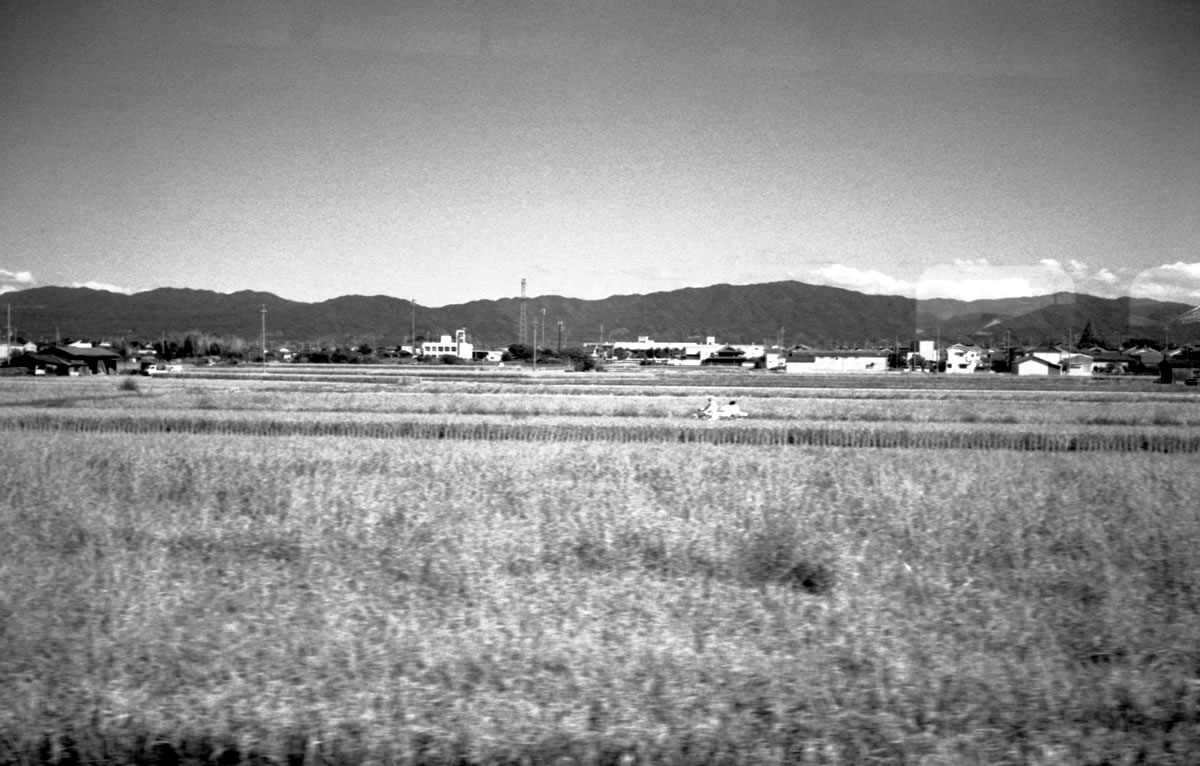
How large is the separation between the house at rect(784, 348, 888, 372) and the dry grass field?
88.5 metres

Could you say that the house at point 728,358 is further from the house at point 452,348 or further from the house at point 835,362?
the house at point 452,348

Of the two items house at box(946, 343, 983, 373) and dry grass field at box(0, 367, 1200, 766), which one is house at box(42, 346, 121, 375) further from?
house at box(946, 343, 983, 373)

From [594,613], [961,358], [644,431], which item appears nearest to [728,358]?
[961,358]

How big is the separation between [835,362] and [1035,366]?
2722 cm

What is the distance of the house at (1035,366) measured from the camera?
256 feet

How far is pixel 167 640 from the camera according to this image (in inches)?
233

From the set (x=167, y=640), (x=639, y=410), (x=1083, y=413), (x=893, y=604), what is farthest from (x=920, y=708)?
(x=1083, y=413)

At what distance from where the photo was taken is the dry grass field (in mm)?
4527

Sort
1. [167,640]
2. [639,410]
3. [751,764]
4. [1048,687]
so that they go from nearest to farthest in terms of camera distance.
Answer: [751,764], [1048,687], [167,640], [639,410]

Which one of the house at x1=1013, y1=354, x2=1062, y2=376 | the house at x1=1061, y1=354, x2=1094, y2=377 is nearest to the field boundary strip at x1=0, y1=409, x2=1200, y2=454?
the house at x1=1061, y1=354, x2=1094, y2=377

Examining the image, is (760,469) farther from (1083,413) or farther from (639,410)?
(1083,413)

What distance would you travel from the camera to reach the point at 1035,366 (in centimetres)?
8031

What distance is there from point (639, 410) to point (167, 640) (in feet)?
93.1

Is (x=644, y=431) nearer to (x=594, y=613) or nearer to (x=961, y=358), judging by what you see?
(x=594, y=613)
